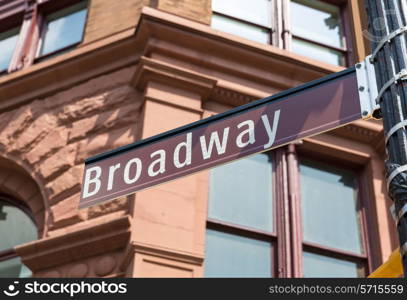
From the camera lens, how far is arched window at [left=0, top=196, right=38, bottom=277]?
8.50 metres

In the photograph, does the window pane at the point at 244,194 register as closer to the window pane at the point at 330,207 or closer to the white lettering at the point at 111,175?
the window pane at the point at 330,207

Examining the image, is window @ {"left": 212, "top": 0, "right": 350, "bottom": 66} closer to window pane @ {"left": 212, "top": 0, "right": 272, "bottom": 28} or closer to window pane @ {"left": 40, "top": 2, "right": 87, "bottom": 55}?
window pane @ {"left": 212, "top": 0, "right": 272, "bottom": 28}

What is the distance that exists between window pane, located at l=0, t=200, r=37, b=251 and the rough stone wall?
0.92 m

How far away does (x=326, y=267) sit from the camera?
25.3 ft

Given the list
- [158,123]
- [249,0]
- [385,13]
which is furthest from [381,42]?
[249,0]

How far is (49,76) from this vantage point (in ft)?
30.4

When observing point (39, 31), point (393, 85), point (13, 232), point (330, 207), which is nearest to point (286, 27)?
point (330, 207)

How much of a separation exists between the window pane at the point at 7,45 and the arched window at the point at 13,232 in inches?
114

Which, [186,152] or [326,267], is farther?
[326,267]

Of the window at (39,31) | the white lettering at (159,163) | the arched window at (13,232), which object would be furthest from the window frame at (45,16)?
the white lettering at (159,163)

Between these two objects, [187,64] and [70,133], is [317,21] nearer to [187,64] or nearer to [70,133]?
[187,64]

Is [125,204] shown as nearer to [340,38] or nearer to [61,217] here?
[61,217]

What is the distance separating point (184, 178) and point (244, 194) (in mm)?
997

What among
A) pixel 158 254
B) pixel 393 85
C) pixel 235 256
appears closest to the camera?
pixel 393 85
